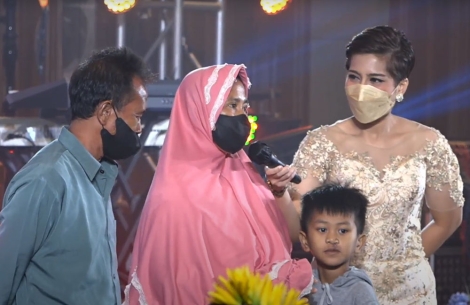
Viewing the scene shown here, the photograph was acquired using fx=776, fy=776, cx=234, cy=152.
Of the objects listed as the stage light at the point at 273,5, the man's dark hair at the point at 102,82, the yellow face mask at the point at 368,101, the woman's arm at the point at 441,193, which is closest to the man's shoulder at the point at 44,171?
the man's dark hair at the point at 102,82

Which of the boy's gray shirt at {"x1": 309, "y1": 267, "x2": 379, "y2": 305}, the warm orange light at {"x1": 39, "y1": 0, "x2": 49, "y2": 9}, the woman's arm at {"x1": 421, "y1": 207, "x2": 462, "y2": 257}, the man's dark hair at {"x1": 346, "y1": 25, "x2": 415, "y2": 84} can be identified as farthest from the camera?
the warm orange light at {"x1": 39, "y1": 0, "x2": 49, "y2": 9}

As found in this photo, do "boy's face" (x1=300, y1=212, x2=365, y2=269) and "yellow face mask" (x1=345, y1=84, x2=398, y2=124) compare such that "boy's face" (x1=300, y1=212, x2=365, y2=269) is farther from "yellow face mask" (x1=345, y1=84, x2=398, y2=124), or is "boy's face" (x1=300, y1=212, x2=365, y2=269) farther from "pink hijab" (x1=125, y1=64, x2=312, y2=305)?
"yellow face mask" (x1=345, y1=84, x2=398, y2=124)

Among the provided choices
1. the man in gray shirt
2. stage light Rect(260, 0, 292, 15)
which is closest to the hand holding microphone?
the man in gray shirt

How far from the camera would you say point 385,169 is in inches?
105

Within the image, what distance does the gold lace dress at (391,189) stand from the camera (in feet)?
8.59

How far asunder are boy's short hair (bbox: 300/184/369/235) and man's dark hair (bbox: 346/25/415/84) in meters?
0.46

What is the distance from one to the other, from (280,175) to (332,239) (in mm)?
255

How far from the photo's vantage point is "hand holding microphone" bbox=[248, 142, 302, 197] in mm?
2314

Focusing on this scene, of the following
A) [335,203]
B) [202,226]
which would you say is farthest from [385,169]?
[202,226]

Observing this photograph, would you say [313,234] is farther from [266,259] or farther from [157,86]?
[157,86]

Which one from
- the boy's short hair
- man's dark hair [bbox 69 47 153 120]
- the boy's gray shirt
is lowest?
the boy's gray shirt

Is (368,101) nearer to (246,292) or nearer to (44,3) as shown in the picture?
(246,292)

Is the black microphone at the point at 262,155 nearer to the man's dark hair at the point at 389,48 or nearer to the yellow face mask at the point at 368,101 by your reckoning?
the yellow face mask at the point at 368,101

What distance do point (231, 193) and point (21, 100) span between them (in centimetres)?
299
